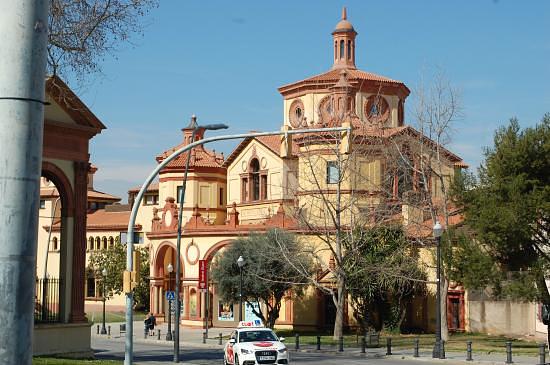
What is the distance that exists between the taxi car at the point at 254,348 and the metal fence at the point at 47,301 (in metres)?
6.08

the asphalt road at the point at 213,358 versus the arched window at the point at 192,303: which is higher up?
the arched window at the point at 192,303

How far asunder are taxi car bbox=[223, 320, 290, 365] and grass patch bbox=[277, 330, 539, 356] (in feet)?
43.7

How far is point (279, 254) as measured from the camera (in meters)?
48.4

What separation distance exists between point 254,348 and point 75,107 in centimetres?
1056

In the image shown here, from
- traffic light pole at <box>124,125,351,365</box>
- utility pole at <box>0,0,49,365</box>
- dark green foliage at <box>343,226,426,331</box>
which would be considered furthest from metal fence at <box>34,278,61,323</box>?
utility pole at <box>0,0,49,365</box>

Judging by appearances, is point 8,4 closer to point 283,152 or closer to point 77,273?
point 283,152

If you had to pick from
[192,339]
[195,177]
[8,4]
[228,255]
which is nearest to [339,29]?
[195,177]

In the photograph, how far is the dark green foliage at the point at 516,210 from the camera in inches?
1439

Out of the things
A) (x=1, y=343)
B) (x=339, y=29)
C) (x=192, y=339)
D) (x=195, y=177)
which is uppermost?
(x=339, y=29)

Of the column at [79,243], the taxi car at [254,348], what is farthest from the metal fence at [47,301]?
the taxi car at [254,348]

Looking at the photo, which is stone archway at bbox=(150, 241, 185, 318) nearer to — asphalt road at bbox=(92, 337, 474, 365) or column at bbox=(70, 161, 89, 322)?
asphalt road at bbox=(92, 337, 474, 365)

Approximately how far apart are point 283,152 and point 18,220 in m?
14.6

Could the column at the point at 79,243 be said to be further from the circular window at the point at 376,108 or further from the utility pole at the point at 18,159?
the circular window at the point at 376,108

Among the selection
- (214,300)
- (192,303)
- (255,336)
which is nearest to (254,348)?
(255,336)
